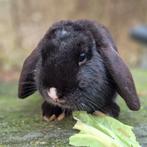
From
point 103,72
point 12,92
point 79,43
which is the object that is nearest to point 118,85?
point 103,72

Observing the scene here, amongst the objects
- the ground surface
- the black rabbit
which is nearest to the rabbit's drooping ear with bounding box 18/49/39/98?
the black rabbit

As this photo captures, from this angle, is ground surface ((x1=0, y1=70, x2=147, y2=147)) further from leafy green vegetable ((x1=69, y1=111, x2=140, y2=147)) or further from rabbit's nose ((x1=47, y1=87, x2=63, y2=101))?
rabbit's nose ((x1=47, y1=87, x2=63, y2=101))

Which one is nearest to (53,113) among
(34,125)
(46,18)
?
(34,125)

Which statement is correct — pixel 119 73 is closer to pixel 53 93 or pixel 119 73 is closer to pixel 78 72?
pixel 78 72

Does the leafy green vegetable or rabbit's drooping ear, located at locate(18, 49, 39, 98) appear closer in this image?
the leafy green vegetable

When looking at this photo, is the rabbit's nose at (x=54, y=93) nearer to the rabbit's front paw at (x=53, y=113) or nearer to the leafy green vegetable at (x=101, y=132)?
the leafy green vegetable at (x=101, y=132)

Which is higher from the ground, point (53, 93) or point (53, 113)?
point (53, 93)

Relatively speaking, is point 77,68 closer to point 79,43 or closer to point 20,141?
point 79,43

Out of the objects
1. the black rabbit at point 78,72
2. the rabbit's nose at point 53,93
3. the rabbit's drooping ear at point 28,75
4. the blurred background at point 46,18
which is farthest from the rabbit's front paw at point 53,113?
the blurred background at point 46,18
